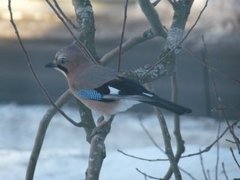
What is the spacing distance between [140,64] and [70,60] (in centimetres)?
725

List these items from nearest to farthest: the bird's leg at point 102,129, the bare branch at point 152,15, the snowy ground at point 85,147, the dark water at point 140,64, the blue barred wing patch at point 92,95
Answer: the bird's leg at point 102,129, the blue barred wing patch at point 92,95, the bare branch at point 152,15, the snowy ground at point 85,147, the dark water at point 140,64

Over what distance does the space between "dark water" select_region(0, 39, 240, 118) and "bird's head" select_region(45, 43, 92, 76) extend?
5453 millimetres

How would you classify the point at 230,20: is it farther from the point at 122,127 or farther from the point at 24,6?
the point at 122,127

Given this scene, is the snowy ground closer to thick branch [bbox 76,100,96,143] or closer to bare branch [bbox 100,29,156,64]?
bare branch [bbox 100,29,156,64]

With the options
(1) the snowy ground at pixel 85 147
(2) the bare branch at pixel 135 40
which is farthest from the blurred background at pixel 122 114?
(2) the bare branch at pixel 135 40

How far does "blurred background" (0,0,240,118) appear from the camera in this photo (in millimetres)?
10945

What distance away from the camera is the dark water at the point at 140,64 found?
10750 mm

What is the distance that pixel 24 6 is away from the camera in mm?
16531

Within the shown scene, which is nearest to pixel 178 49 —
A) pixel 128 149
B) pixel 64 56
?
pixel 64 56

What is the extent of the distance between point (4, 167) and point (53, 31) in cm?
652

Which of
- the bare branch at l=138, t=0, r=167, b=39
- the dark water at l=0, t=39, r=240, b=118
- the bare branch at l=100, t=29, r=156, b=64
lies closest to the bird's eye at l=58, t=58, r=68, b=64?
the bare branch at l=100, t=29, r=156, b=64

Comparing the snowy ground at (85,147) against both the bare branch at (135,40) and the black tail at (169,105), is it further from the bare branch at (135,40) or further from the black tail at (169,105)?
the black tail at (169,105)

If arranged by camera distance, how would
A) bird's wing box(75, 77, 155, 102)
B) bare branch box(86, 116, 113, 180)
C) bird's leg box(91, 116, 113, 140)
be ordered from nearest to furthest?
bare branch box(86, 116, 113, 180)
bird's leg box(91, 116, 113, 140)
bird's wing box(75, 77, 155, 102)

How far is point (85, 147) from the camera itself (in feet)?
29.3
